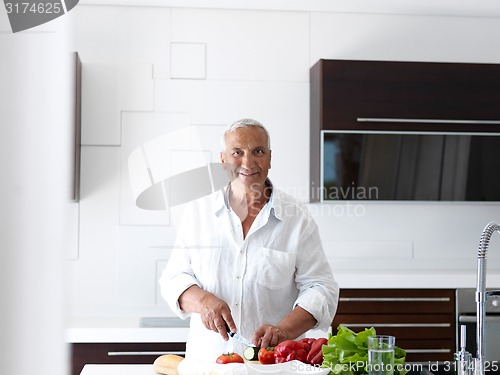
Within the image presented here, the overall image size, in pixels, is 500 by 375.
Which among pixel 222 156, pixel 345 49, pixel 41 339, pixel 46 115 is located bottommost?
pixel 41 339

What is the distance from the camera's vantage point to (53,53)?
40 centimetres

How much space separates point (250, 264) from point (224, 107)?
179cm

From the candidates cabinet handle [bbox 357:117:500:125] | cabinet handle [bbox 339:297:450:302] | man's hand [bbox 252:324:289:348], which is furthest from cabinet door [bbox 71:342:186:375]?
cabinet handle [bbox 357:117:500:125]

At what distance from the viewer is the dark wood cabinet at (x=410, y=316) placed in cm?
344

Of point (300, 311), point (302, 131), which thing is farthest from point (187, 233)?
point (302, 131)

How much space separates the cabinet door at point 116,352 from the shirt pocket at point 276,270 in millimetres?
1147

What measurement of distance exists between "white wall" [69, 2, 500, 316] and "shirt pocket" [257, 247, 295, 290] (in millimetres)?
1551

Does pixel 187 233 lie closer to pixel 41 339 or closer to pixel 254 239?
pixel 254 239

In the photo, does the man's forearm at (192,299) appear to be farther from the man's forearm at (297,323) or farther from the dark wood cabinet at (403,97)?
the dark wood cabinet at (403,97)

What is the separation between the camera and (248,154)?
220 cm

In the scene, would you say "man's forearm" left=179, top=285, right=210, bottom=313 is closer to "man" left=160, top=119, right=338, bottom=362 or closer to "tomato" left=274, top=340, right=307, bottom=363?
"man" left=160, top=119, right=338, bottom=362

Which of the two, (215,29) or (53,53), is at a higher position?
(215,29)

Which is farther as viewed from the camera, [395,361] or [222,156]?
[222,156]

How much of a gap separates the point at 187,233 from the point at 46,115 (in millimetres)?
1944
